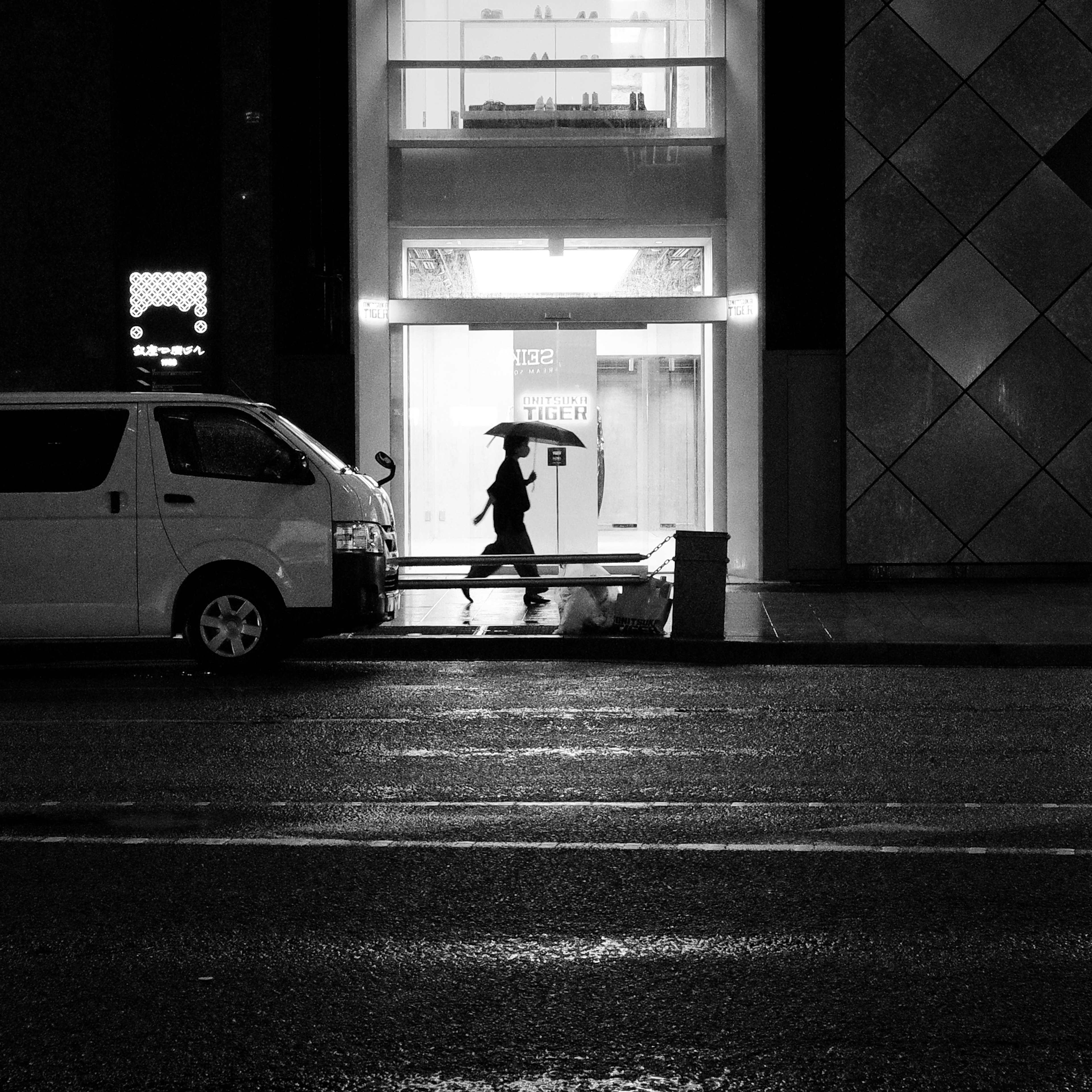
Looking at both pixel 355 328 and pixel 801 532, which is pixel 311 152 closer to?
pixel 355 328

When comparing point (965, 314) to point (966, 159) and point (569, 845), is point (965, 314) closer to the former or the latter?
point (966, 159)

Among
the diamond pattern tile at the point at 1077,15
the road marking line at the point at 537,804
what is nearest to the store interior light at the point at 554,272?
the diamond pattern tile at the point at 1077,15

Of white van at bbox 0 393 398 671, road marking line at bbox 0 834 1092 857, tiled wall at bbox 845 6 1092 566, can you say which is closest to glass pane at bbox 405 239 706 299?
tiled wall at bbox 845 6 1092 566

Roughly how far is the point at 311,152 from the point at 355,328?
2.14 m

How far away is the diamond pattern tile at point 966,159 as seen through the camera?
17422mm

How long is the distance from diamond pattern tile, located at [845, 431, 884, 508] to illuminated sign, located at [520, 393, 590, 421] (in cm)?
343

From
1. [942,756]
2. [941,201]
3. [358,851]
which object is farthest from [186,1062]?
[941,201]

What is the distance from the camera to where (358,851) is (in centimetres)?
552

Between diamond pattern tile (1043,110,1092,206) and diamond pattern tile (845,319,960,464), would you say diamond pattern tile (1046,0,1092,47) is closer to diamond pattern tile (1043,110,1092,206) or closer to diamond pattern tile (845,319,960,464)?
diamond pattern tile (1043,110,1092,206)

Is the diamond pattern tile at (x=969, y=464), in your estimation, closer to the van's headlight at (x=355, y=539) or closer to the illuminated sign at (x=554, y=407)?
the illuminated sign at (x=554, y=407)

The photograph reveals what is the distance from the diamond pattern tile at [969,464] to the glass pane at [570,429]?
9.65ft

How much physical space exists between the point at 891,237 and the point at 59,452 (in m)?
10.5

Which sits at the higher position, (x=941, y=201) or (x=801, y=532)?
(x=941, y=201)

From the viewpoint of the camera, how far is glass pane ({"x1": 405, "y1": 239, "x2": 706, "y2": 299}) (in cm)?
1872
